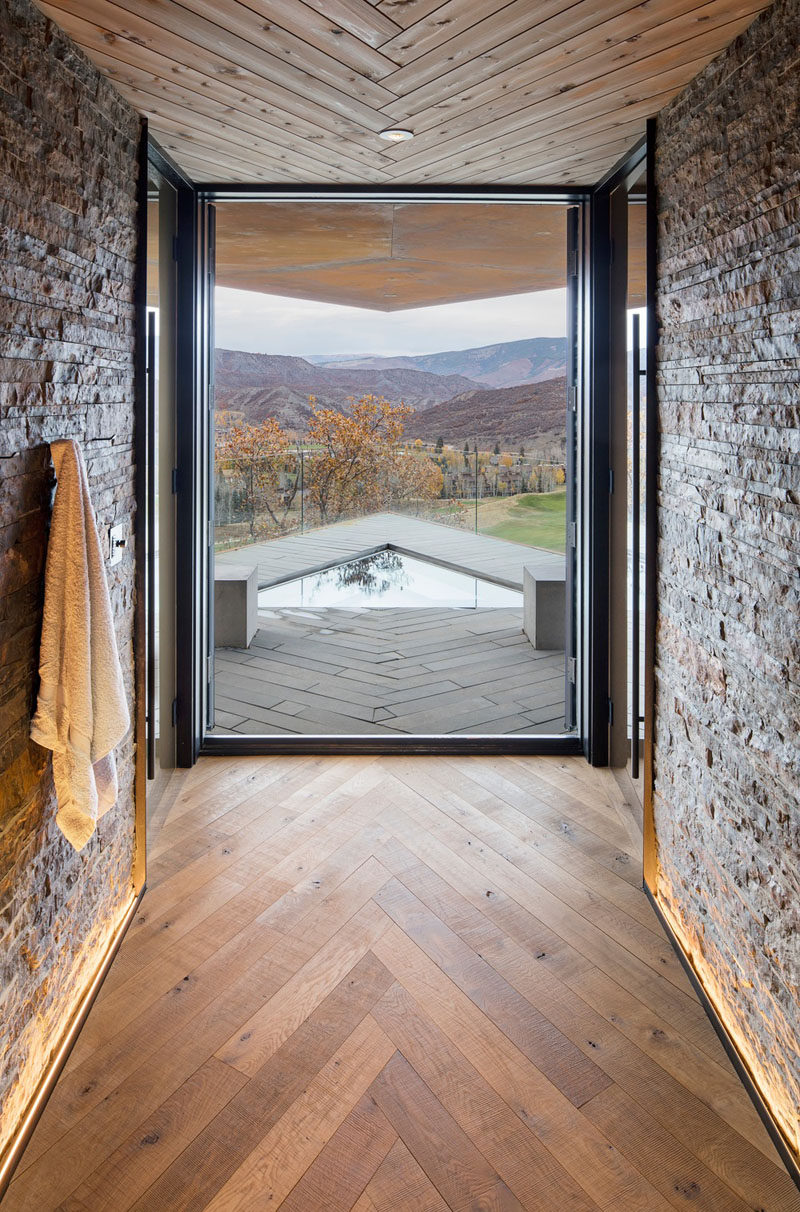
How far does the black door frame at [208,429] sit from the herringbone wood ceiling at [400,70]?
1.25 feet

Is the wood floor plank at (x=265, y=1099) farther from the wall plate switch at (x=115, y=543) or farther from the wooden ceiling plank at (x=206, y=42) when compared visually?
the wooden ceiling plank at (x=206, y=42)

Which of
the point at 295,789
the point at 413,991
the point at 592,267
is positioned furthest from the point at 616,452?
the point at 413,991

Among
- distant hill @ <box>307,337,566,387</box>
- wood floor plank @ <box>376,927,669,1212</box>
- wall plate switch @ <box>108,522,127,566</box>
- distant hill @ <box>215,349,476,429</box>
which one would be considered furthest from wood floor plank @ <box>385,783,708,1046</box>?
distant hill @ <box>307,337,566,387</box>

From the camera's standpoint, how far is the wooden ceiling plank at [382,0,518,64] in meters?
1.83

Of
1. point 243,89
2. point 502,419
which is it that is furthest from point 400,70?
point 502,419

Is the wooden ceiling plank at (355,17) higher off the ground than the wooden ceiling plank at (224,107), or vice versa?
the wooden ceiling plank at (224,107)

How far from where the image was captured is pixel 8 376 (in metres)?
1.66

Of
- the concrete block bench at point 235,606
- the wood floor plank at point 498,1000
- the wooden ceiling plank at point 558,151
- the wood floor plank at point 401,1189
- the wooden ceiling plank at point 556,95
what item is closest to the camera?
the wood floor plank at point 401,1189

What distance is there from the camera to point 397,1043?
2033 millimetres

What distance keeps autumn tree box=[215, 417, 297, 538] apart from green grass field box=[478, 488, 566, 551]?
99 centimetres

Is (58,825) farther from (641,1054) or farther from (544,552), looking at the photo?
(544,552)

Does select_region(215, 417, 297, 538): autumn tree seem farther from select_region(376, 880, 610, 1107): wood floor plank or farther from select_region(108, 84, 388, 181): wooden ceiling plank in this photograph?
select_region(376, 880, 610, 1107): wood floor plank

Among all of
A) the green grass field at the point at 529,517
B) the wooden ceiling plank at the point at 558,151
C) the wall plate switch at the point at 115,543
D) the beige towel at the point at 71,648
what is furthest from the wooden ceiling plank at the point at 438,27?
the green grass field at the point at 529,517

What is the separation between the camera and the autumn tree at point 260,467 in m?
4.09
